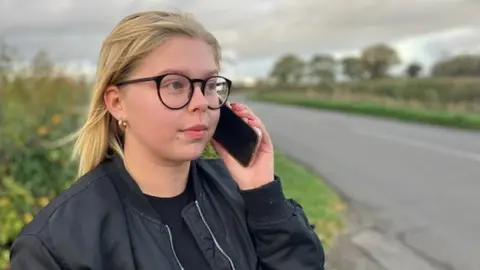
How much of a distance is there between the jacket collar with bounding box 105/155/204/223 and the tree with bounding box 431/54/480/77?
4586 cm

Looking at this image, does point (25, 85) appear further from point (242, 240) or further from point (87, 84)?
point (242, 240)

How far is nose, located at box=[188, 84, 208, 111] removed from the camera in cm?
208

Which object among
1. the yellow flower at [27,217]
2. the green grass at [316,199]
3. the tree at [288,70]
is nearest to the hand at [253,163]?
the yellow flower at [27,217]

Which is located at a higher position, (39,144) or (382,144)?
(39,144)

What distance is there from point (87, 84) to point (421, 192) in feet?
17.4

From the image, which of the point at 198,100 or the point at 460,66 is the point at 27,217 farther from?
the point at 460,66

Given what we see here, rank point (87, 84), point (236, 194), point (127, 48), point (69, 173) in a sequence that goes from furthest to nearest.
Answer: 1. point (87, 84)
2. point (69, 173)
3. point (236, 194)
4. point (127, 48)

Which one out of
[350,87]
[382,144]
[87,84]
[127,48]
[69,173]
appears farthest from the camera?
[350,87]

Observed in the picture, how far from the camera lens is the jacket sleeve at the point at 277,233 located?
7.25 ft

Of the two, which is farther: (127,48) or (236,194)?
(236,194)

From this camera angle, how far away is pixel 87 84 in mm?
11867

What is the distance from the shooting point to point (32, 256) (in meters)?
1.84

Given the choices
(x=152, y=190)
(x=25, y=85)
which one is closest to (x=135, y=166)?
(x=152, y=190)

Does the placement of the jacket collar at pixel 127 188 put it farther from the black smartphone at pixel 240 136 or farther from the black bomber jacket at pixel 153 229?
the black smartphone at pixel 240 136
